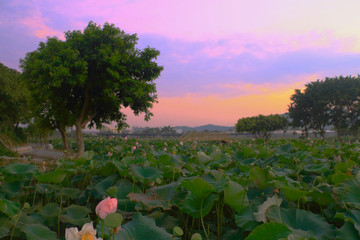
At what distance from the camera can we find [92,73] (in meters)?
13.2

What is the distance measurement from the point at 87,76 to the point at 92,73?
35.5 inches

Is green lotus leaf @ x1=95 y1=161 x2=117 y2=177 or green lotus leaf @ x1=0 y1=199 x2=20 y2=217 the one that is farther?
green lotus leaf @ x1=95 y1=161 x2=117 y2=177

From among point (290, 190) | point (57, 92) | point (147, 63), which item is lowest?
point (290, 190)

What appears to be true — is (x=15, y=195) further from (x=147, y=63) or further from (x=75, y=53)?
(x=147, y=63)

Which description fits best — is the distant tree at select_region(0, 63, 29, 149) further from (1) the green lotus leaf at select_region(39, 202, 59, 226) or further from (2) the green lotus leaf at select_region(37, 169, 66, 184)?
(1) the green lotus leaf at select_region(39, 202, 59, 226)

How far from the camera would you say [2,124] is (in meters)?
23.1

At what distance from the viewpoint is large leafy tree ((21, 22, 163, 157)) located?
11.7 metres

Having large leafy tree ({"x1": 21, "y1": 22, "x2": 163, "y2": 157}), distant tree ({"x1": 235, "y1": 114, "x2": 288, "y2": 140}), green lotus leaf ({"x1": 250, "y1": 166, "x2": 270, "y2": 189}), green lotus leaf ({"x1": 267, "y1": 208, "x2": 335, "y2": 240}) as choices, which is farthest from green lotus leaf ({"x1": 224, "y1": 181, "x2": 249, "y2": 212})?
distant tree ({"x1": 235, "y1": 114, "x2": 288, "y2": 140})

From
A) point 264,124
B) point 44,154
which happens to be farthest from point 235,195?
point 264,124

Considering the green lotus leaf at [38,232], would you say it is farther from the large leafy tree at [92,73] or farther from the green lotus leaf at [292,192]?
the large leafy tree at [92,73]

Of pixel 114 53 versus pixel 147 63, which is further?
pixel 147 63

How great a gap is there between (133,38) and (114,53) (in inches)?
103

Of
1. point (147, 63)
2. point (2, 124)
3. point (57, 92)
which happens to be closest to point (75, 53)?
point (57, 92)

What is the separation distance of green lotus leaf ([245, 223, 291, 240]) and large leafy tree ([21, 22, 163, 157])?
38.5 feet
